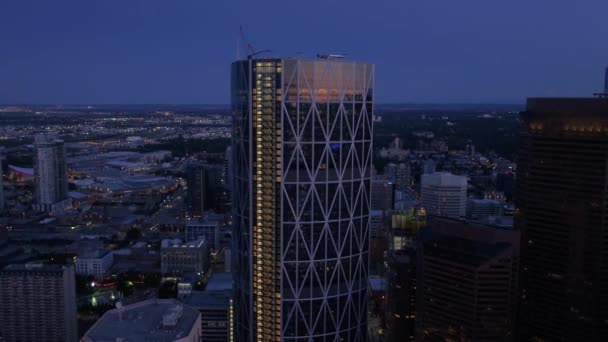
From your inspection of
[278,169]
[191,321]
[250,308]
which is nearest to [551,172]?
[278,169]

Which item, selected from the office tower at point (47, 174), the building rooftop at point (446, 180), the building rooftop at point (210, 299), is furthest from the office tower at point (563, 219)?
the office tower at point (47, 174)

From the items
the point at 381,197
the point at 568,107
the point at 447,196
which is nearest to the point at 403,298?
the point at 568,107

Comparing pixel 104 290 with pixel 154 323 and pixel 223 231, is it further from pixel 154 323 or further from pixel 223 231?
pixel 154 323

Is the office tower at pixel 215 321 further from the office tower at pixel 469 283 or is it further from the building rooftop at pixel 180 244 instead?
the building rooftop at pixel 180 244

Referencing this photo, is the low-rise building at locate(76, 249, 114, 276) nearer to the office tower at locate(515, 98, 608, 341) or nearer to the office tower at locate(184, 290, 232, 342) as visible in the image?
the office tower at locate(184, 290, 232, 342)

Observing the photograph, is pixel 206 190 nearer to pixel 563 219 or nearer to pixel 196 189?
pixel 196 189

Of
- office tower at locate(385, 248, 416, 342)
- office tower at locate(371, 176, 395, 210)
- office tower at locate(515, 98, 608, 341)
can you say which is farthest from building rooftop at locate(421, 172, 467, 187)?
office tower at locate(515, 98, 608, 341)
